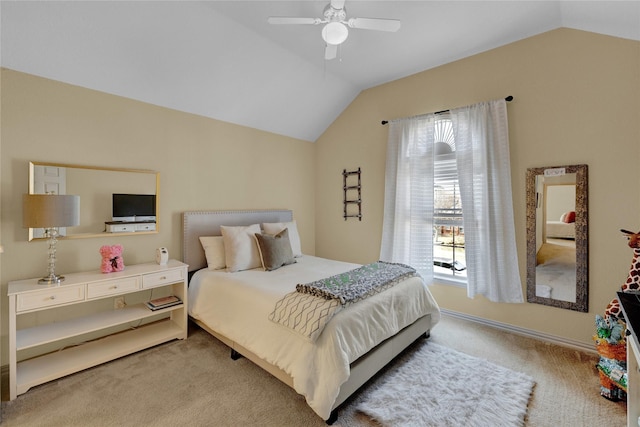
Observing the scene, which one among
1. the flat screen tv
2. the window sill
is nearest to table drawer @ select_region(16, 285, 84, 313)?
the flat screen tv

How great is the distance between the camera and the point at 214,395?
1.99m

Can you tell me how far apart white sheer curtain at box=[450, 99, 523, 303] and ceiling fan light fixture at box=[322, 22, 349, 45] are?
1.85 m

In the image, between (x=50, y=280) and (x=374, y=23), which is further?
(x=50, y=280)

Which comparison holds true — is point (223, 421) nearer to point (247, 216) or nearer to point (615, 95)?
point (247, 216)

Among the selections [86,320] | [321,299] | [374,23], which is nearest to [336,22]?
[374,23]

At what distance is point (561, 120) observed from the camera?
8.71 feet

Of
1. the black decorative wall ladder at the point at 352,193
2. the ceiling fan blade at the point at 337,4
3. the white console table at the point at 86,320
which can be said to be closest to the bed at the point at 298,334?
the white console table at the point at 86,320

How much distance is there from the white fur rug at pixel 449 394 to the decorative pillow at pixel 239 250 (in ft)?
5.43

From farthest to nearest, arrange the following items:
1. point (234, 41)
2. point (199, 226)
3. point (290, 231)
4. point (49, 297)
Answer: point (290, 231) → point (199, 226) → point (234, 41) → point (49, 297)

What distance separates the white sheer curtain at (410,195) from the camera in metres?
3.43

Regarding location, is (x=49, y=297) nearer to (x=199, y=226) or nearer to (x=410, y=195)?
(x=199, y=226)

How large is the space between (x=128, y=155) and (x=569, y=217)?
4.25 metres

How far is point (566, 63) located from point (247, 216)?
372 centimetres

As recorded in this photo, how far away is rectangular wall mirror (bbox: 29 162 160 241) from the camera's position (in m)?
2.31
